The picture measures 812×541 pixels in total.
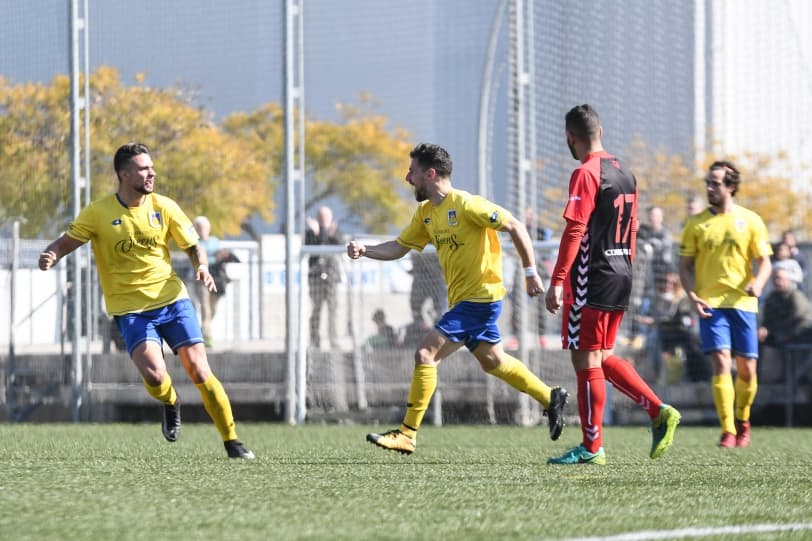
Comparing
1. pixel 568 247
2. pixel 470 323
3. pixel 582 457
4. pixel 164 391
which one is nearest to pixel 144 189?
pixel 164 391

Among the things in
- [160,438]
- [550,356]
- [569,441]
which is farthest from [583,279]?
[550,356]

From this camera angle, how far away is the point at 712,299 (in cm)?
1082

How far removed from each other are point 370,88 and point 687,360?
14.4 ft

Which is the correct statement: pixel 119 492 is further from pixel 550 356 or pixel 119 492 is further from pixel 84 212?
pixel 550 356

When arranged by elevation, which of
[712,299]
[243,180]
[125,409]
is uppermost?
[243,180]

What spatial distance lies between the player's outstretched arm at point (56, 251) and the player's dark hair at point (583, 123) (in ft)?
10.0

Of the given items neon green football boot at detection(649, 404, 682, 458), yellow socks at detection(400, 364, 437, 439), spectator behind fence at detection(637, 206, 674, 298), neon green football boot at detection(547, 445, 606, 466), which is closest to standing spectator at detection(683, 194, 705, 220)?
spectator behind fence at detection(637, 206, 674, 298)

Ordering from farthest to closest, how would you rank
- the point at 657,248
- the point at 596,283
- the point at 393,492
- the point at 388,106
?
the point at 388,106 → the point at 657,248 → the point at 596,283 → the point at 393,492

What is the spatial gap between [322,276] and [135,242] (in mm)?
6418

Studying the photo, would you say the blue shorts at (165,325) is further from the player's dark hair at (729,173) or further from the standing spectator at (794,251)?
the standing spectator at (794,251)

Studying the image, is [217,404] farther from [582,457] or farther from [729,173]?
[729,173]

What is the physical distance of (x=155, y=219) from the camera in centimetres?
923

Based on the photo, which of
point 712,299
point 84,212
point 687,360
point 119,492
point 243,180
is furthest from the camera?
A: point 243,180

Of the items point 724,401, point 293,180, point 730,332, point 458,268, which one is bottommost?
point 724,401
